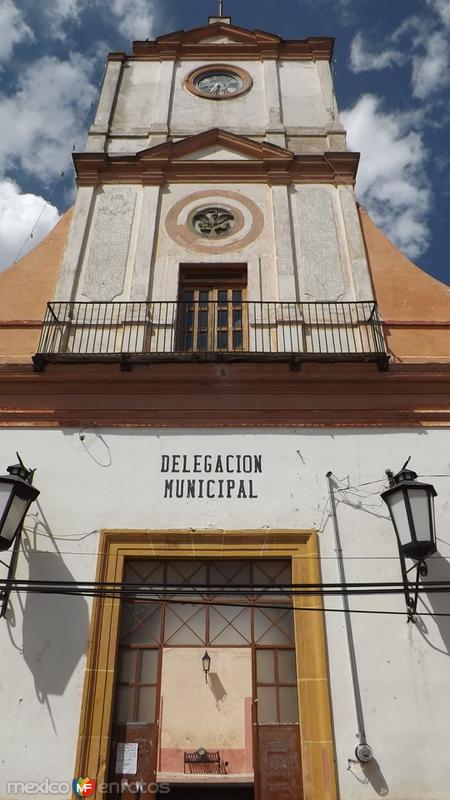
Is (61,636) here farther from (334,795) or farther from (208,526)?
(334,795)

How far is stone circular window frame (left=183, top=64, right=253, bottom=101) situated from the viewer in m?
12.7

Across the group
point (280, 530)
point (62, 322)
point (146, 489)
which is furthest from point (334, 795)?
point (62, 322)

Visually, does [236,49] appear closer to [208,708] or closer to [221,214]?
[221,214]

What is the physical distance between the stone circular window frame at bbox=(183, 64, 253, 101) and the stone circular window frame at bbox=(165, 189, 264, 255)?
122 inches

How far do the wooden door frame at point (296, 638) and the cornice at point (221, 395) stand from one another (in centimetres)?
149

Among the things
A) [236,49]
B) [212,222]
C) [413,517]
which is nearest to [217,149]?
[212,222]

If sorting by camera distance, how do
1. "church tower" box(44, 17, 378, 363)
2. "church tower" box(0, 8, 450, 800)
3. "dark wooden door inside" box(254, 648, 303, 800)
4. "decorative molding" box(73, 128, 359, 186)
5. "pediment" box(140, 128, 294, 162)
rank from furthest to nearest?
1. "pediment" box(140, 128, 294, 162)
2. "decorative molding" box(73, 128, 359, 186)
3. "church tower" box(44, 17, 378, 363)
4. "church tower" box(0, 8, 450, 800)
5. "dark wooden door inside" box(254, 648, 303, 800)

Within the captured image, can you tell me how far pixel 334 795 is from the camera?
5.93m

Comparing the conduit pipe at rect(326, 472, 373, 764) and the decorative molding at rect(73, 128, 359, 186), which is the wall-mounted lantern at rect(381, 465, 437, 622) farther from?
the decorative molding at rect(73, 128, 359, 186)

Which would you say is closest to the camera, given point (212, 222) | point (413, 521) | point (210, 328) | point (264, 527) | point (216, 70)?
point (413, 521)

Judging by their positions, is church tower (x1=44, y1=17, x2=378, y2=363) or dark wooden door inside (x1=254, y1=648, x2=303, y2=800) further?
church tower (x1=44, y1=17, x2=378, y2=363)

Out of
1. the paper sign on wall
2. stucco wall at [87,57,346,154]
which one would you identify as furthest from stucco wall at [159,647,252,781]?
stucco wall at [87,57,346,154]

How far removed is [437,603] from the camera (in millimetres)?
6801

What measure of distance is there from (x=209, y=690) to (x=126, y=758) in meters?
1.03
